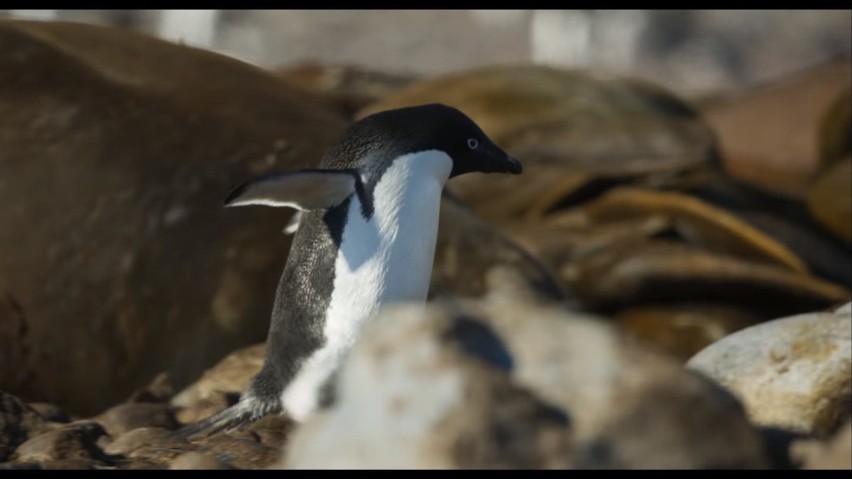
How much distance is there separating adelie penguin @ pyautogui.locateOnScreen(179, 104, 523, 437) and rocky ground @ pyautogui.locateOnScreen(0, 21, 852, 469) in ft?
0.31

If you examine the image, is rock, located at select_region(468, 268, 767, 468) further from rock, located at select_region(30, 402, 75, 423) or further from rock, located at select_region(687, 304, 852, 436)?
rock, located at select_region(30, 402, 75, 423)

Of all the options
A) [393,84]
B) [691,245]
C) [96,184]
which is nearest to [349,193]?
[96,184]

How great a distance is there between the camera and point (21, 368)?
12.7ft

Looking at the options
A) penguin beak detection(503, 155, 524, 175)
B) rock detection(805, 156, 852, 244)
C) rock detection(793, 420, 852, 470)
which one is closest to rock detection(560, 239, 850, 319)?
rock detection(805, 156, 852, 244)

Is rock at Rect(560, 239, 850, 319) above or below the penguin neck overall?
below

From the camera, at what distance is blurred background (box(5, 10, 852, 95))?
1353cm

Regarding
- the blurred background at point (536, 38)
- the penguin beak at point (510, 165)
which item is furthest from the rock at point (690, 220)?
A: the blurred background at point (536, 38)

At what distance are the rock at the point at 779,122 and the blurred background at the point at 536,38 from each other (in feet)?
14.0

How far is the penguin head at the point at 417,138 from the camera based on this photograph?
3168mm

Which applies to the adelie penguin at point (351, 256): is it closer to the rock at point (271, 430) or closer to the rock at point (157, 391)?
the rock at point (271, 430)

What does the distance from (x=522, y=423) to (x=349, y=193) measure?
4.20 feet

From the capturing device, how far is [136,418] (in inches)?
136

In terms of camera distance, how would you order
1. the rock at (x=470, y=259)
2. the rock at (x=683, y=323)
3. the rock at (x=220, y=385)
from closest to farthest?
the rock at (x=220, y=385) → the rock at (x=470, y=259) → the rock at (x=683, y=323)

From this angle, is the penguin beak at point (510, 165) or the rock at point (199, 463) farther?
the penguin beak at point (510, 165)
